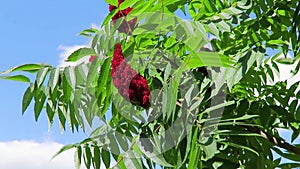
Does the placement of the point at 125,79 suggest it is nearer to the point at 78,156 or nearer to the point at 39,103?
the point at 39,103

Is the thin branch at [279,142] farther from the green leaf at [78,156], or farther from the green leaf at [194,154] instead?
the green leaf at [78,156]

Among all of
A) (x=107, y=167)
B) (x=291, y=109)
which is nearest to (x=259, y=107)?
(x=291, y=109)

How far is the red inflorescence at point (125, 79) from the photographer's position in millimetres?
1314

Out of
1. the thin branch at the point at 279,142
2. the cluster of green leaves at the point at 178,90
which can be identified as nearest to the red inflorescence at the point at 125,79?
Answer: the cluster of green leaves at the point at 178,90

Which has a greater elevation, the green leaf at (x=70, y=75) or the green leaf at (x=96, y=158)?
the green leaf at (x=70, y=75)

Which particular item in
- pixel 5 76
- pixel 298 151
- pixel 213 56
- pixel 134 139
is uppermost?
pixel 5 76

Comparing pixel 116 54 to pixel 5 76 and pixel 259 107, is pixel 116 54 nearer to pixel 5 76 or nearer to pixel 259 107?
pixel 5 76

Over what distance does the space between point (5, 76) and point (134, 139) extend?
408 millimetres

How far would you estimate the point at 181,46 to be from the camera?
5.27 ft

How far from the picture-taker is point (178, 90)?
1559 millimetres

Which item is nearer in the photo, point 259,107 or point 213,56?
point 213,56

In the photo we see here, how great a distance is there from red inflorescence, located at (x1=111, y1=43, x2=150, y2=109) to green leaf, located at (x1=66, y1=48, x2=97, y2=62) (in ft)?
0.21

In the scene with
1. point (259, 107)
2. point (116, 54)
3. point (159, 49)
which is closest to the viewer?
point (116, 54)

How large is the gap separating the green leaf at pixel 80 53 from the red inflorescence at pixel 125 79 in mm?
64
